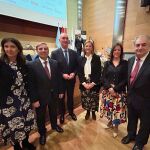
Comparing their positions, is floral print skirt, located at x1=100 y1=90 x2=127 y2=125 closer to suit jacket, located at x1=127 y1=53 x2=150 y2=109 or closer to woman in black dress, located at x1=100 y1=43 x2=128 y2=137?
woman in black dress, located at x1=100 y1=43 x2=128 y2=137

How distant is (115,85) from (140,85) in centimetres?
42

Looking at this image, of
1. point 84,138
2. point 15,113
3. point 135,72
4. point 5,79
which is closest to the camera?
point 5,79

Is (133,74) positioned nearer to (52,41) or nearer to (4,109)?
(4,109)

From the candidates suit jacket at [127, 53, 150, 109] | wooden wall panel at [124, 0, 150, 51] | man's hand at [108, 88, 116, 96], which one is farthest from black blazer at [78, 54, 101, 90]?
wooden wall panel at [124, 0, 150, 51]

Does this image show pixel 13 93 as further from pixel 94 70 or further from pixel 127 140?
pixel 127 140

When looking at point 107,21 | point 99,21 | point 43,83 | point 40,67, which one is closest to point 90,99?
point 43,83

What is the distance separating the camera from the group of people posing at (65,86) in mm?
1440

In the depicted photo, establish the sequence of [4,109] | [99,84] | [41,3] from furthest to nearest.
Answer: [41,3]
[99,84]
[4,109]

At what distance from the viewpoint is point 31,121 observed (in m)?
1.64

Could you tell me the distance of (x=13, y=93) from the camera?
4.74ft

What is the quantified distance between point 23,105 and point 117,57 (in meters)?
1.36

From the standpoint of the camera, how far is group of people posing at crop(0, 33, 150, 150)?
1.44 metres

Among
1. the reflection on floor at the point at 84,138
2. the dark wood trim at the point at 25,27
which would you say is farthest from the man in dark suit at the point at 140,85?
the dark wood trim at the point at 25,27

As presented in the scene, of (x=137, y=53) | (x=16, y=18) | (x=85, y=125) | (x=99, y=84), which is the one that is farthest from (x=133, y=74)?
(x=16, y=18)
